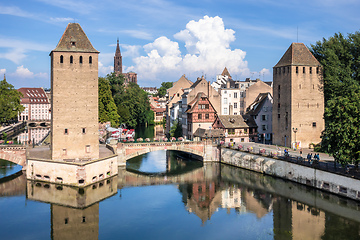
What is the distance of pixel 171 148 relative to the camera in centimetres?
5491

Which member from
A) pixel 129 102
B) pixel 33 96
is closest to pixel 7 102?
pixel 129 102

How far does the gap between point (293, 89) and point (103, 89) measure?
51072 millimetres

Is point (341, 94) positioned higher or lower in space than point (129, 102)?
lower

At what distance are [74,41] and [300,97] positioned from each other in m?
31.3

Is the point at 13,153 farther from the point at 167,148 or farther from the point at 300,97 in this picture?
the point at 300,97

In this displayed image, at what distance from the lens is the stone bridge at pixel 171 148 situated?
174ft

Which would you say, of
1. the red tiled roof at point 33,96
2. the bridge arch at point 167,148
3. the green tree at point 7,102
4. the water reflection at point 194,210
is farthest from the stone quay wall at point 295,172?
the red tiled roof at point 33,96

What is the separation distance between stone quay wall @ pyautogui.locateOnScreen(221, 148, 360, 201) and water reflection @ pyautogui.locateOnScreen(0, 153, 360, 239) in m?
0.88

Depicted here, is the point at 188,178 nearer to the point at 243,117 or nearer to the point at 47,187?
the point at 47,187

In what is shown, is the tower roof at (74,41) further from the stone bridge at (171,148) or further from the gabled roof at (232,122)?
the gabled roof at (232,122)

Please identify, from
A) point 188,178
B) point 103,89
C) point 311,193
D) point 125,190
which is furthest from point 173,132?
point 311,193

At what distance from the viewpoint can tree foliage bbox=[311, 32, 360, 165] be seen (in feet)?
119

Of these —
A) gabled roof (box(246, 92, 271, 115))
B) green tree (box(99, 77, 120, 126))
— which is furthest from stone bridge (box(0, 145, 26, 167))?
green tree (box(99, 77, 120, 126))

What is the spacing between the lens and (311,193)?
39.5 meters
